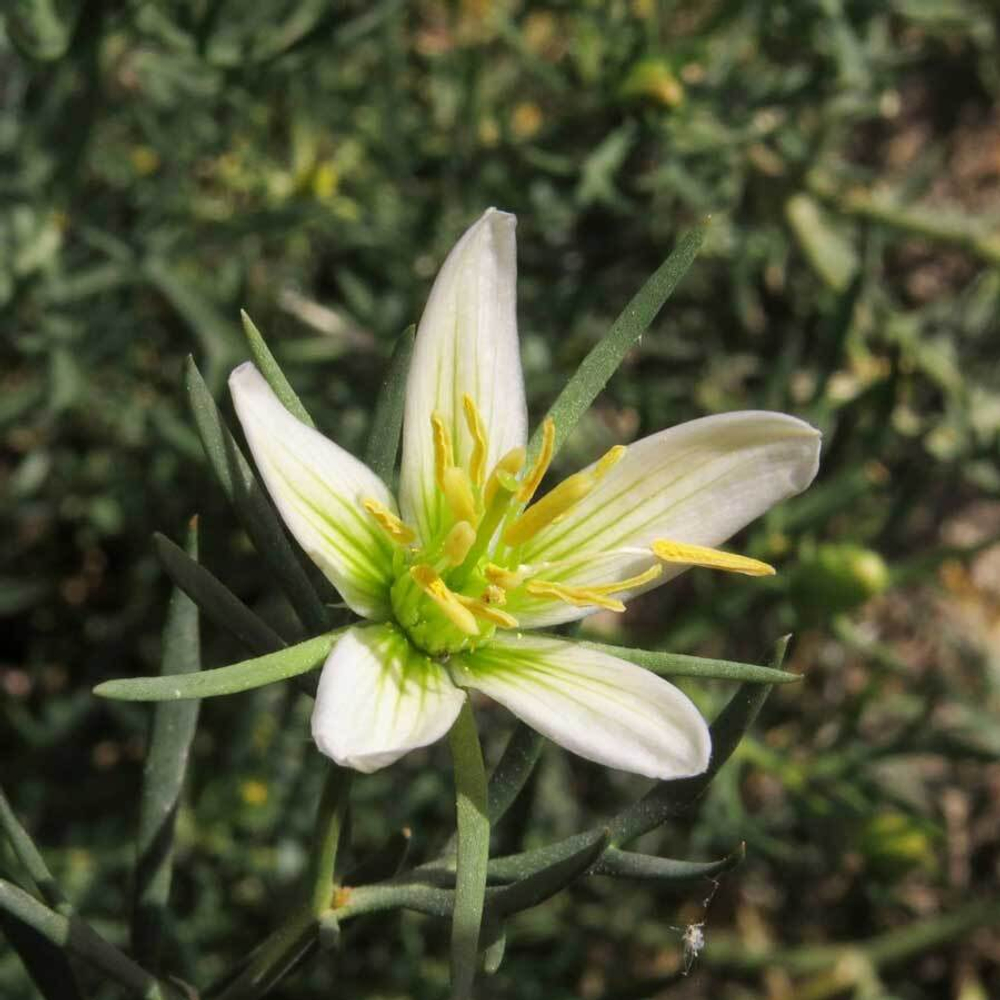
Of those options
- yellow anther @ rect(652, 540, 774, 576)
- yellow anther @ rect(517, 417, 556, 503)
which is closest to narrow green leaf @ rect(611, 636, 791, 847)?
yellow anther @ rect(652, 540, 774, 576)

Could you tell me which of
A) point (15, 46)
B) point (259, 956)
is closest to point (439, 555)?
point (259, 956)

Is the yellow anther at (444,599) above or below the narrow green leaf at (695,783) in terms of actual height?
above

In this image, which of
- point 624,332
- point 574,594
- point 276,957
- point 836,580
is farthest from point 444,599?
point 836,580

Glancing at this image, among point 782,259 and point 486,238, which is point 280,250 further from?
point 486,238

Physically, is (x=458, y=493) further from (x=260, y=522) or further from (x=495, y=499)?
(x=260, y=522)

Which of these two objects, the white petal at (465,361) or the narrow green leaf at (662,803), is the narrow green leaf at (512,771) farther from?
the white petal at (465,361)

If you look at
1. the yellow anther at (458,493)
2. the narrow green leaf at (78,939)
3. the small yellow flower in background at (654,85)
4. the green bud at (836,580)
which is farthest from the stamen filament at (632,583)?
the small yellow flower in background at (654,85)
